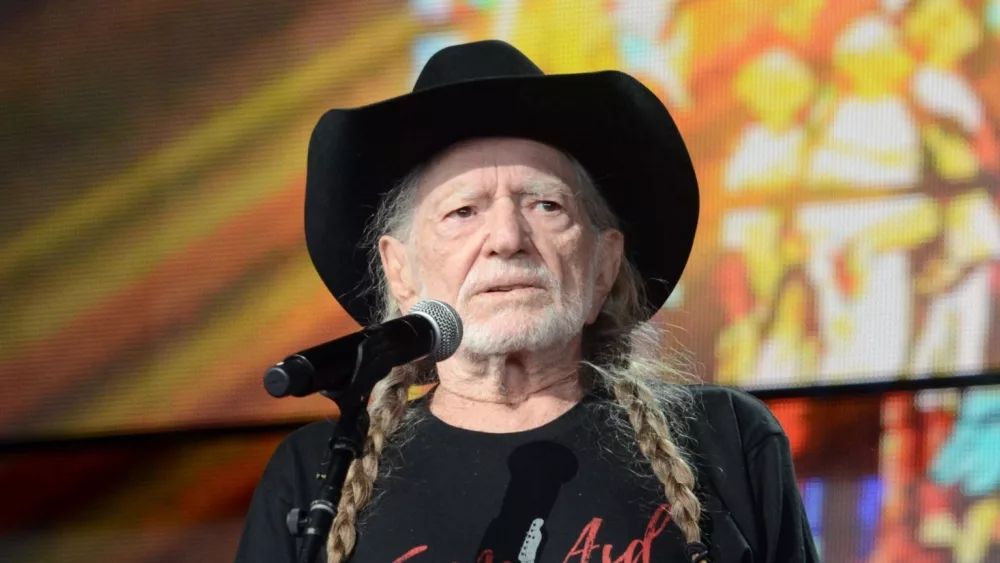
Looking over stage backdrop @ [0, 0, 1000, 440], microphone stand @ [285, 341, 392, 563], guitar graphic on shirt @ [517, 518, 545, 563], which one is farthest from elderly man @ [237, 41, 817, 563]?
microphone stand @ [285, 341, 392, 563]

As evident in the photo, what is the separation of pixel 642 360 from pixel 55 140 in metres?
1.43

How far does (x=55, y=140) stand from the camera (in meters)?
2.90

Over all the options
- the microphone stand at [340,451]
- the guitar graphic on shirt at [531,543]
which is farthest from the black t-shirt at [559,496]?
the microphone stand at [340,451]

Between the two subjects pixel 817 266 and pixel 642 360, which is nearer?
pixel 642 360

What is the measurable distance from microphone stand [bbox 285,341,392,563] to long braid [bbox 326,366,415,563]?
0.39 metres

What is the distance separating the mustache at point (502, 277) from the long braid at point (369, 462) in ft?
0.79

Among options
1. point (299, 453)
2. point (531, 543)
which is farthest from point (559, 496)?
point (299, 453)

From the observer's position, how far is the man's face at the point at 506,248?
198 cm

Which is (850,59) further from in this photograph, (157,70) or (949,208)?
(157,70)

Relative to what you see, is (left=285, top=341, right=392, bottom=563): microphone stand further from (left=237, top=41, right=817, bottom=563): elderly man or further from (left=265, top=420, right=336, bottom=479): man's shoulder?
(left=265, top=420, right=336, bottom=479): man's shoulder

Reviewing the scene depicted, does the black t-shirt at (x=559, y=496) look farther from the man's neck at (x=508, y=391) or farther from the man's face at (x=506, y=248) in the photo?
the man's face at (x=506, y=248)

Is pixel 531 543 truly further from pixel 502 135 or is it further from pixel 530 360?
pixel 502 135

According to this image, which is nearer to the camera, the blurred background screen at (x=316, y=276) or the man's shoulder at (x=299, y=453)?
the man's shoulder at (x=299, y=453)

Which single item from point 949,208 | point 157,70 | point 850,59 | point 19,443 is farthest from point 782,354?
point 19,443
